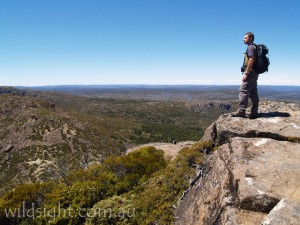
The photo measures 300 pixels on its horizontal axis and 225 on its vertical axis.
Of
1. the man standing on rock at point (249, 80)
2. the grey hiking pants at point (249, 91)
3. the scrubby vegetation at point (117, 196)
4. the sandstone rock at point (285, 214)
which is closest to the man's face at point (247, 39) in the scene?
the man standing on rock at point (249, 80)

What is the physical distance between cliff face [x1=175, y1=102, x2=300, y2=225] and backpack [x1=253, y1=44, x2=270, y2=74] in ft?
6.53

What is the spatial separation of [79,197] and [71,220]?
188cm

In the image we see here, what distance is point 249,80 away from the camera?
10.9 metres

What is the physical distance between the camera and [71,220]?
46.8ft

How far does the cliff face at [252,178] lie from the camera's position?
22.0 ft

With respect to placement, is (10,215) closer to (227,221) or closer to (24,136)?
(227,221)

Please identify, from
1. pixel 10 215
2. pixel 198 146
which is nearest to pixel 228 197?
pixel 198 146

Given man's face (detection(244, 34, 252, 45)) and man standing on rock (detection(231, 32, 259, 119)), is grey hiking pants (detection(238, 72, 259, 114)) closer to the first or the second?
man standing on rock (detection(231, 32, 259, 119))

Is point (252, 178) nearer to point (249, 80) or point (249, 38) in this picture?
point (249, 80)

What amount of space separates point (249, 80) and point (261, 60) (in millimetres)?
878

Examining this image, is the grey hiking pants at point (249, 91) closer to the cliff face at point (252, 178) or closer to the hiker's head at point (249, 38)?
the cliff face at point (252, 178)

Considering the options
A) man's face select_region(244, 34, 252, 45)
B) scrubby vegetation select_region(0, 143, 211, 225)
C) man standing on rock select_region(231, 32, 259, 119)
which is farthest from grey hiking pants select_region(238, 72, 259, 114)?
scrubby vegetation select_region(0, 143, 211, 225)

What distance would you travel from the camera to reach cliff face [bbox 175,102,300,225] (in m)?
6.70

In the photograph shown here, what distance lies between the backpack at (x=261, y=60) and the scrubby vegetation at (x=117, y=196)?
4.55 m
